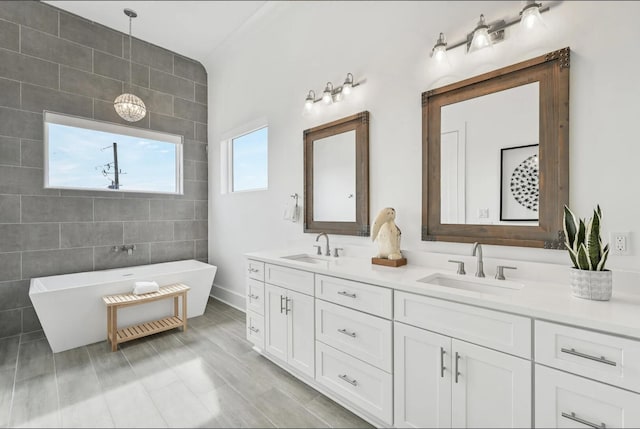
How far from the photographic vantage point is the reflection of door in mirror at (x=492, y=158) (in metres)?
1.58

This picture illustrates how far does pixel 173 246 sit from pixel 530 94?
3975 mm

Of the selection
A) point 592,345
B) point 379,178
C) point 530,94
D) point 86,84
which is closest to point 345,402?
point 592,345

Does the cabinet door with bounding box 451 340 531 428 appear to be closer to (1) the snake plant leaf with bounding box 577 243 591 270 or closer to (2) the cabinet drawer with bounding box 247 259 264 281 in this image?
(1) the snake plant leaf with bounding box 577 243 591 270

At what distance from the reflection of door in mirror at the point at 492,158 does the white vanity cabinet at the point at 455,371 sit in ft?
2.27

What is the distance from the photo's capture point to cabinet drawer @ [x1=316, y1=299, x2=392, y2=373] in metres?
1.54

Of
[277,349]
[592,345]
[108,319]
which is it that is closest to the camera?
[592,345]

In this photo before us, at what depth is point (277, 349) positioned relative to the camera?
2199mm

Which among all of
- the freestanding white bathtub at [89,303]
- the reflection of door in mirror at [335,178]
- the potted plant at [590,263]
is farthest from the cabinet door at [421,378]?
the freestanding white bathtub at [89,303]

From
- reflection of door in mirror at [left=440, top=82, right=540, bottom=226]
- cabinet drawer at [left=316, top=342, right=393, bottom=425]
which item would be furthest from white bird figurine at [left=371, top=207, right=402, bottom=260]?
cabinet drawer at [left=316, top=342, right=393, bottom=425]

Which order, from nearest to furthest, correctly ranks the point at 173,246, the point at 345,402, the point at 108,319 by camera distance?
the point at 345,402 < the point at 108,319 < the point at 173,246

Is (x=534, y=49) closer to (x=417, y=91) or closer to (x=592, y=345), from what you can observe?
(x=417, y=91)

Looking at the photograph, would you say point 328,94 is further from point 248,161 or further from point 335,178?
point 248,161

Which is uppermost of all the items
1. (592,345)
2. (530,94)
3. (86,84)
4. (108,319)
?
(86,84)

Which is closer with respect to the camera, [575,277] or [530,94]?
[575,277]
